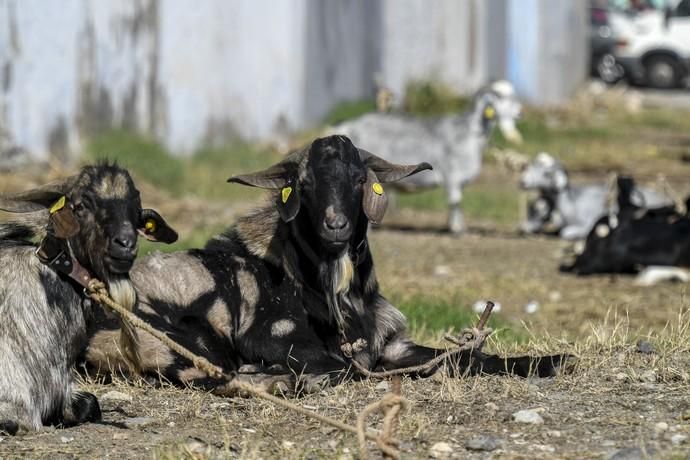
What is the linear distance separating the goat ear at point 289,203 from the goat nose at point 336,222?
0.70 ft

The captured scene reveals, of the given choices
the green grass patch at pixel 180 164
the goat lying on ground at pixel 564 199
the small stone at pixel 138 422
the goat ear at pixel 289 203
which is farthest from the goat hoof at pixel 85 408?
the goat lying on ground at pixel 564 199

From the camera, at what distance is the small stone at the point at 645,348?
258 inches

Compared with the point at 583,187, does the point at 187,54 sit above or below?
above

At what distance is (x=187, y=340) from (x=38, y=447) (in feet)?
4.40

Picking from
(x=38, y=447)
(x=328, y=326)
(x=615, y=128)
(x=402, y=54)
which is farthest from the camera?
(x=615, y=128)

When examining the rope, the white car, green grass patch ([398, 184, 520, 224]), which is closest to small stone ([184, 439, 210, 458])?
the rope

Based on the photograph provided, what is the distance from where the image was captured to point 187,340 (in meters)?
6.48

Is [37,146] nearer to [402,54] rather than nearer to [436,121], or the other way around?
[436,121]

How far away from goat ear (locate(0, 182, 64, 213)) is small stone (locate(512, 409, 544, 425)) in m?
2.04

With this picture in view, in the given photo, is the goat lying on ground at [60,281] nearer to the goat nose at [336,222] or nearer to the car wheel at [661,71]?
the goat nose at [336,222]

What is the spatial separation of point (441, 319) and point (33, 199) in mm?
3432

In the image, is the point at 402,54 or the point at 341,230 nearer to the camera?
the point at 341,230

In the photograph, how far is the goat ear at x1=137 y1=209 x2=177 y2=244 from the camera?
562 cm

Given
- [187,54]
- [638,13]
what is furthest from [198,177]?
[638,13]
